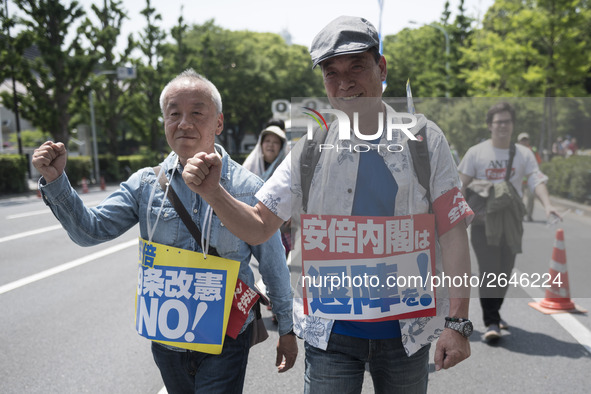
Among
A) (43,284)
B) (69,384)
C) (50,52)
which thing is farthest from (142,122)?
(69,384)

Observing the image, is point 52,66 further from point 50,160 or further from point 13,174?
point 50,160

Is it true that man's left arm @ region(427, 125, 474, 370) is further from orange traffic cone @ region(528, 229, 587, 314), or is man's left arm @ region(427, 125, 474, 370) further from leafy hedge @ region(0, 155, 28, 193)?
leafy hedge @ region(0, 155, 28, 193)

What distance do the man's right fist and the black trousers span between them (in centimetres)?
361

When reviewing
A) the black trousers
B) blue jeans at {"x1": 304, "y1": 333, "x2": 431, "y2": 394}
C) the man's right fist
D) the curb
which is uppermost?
the man's right fist

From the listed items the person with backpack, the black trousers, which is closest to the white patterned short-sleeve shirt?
the person with backpack

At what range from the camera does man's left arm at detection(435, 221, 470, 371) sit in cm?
183

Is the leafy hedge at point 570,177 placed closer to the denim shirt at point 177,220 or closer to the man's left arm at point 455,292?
the man's left arm at point 455,292

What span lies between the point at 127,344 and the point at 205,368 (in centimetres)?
277

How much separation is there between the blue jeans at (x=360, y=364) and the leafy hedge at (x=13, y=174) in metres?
23.5

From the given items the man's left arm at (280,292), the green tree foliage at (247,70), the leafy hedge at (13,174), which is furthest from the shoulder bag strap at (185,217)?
the green tree foliage at (247,70)

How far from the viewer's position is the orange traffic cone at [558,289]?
17.5ft

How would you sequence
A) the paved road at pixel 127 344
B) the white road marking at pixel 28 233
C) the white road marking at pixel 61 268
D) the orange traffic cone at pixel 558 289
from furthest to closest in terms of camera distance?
the white road marking at pixel 28 233 < the white road marking at pixel 61 268 < the orange traffic cone at pixel 558 289 < the paved road at pixel 127 344

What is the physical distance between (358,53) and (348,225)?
1.95ft

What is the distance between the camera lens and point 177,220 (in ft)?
7.42
